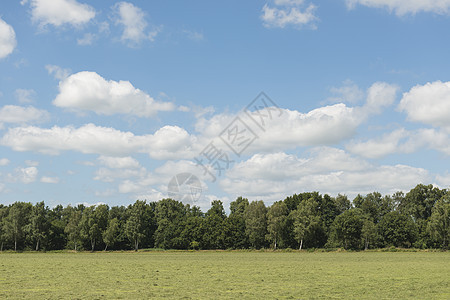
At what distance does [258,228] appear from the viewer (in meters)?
127

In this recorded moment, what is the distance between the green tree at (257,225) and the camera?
12744 centimetres

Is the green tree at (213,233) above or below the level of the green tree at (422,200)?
below

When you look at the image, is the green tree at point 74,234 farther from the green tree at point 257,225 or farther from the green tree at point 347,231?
the green tree at point 347,231

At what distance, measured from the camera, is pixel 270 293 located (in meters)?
23.1

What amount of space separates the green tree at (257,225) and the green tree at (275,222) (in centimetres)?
237

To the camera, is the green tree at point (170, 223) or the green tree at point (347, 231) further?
the green tree at point (170, 223)

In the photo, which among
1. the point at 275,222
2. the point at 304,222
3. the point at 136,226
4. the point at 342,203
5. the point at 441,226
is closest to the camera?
the point at 441,226

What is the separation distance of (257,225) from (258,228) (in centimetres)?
108

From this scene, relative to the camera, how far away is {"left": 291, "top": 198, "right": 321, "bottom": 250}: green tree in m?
121

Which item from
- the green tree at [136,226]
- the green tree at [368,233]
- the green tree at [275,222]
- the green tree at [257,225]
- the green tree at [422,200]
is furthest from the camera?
the green tree at [422,200]

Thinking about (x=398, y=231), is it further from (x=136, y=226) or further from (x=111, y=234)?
(x=111, y=234)

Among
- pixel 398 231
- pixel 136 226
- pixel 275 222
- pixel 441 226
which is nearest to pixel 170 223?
pixel 136 226

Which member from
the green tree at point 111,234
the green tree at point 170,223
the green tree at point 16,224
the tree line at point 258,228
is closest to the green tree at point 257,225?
the tree line at point 258,228

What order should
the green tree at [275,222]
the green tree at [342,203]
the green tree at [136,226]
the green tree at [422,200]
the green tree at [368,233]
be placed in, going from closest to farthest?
the green tree at [368,233] < the green tree at [275,222] < the green tree at [136,226] < the green tree at [422,200] < the green tree at [342,203]
